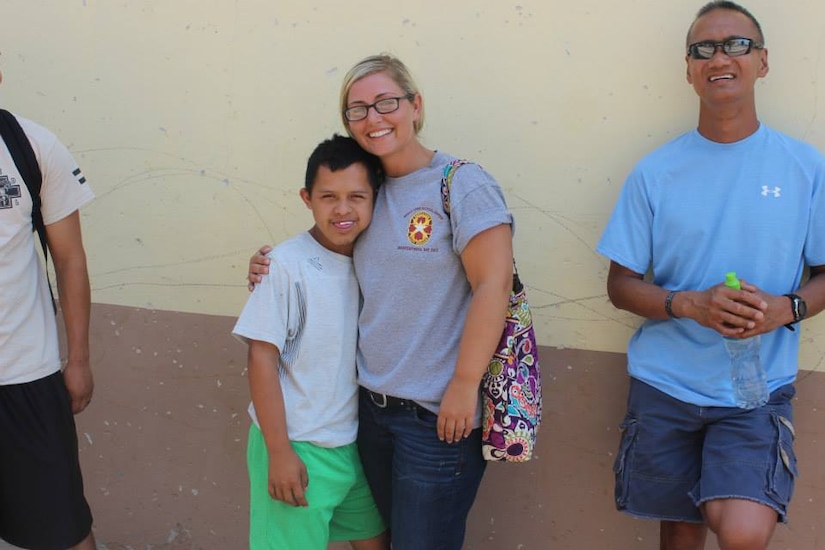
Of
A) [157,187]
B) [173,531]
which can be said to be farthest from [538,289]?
[173,531]

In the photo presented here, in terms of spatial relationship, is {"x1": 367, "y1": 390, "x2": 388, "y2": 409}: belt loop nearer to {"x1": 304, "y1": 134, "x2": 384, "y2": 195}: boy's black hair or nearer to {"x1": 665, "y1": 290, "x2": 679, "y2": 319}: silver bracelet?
{"x1": 304, "y1": 134, "x2": 384, "y2": 195}: boy's black hair

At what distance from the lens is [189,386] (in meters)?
3.46

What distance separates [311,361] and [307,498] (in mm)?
389

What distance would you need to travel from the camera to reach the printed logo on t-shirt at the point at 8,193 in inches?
99.6

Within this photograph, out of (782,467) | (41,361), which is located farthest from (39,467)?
(782,467)

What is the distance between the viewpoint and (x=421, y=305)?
2.35 meters

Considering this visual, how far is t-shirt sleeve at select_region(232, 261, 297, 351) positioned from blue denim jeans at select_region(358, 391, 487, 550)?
337mm

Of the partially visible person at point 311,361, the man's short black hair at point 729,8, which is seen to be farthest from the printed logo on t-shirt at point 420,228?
the man's short black hair at point 729,8

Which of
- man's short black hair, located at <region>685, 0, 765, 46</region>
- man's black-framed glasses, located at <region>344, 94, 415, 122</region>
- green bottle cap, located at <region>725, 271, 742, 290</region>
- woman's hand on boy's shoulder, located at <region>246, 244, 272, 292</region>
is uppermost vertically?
man's short black hair, located at <region>685, 0, 765, 46</region>

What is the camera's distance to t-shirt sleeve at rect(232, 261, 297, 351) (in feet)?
7.81

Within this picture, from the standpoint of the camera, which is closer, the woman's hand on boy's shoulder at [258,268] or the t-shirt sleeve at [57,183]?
the woman's hand on boy's shoulder at [258,268]

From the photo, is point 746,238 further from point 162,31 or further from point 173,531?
point 173,531

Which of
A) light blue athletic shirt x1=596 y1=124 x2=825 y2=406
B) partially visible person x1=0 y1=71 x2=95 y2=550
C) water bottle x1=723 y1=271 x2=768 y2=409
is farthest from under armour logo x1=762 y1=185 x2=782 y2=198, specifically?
partially visible person x1=0 y1=71 x2=95 y2=550

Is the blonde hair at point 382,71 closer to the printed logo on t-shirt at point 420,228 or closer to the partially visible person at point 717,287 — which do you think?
the printed logo on t-shirt at point 420,228
